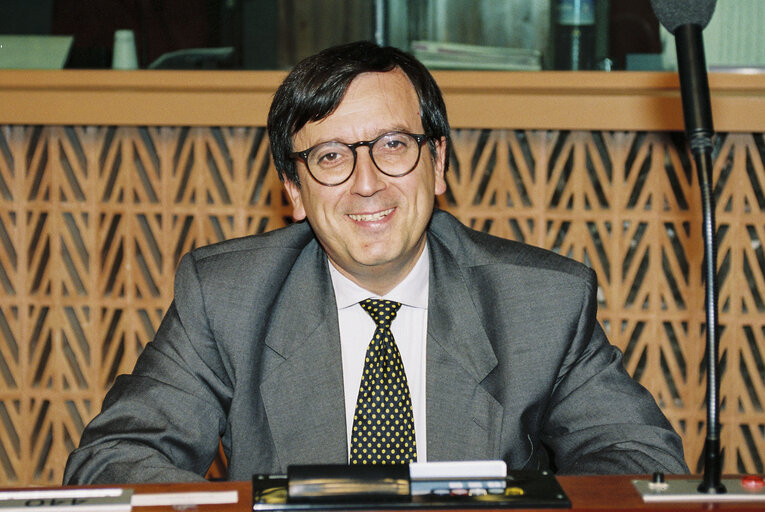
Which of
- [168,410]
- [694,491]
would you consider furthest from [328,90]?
[694,491]

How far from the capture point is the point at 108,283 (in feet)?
7.94

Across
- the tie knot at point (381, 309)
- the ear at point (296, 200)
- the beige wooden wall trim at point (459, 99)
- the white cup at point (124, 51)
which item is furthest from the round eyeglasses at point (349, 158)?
the white cup at point (124, 51)

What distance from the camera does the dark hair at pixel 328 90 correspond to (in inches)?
64.6

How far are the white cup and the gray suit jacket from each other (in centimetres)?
96

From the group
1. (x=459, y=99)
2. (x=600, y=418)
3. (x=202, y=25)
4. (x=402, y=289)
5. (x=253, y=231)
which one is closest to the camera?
(x=600, y=418)

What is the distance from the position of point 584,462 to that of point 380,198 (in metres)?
0.58

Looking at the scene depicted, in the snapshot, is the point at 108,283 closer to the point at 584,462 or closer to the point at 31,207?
the point at 31,207

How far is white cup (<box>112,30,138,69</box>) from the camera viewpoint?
96.9 inches

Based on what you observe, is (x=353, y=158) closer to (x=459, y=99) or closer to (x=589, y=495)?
(x=459, y=99)

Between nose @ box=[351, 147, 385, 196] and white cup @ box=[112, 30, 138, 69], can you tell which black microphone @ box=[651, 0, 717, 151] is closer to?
nose @ box=[351, 147, 385, 196]

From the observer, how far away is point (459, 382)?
159 cm

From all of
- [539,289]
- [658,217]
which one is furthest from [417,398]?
[658,217]

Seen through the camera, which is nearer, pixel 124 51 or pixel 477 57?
pixel 477 57

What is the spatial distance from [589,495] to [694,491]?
0.37ft
